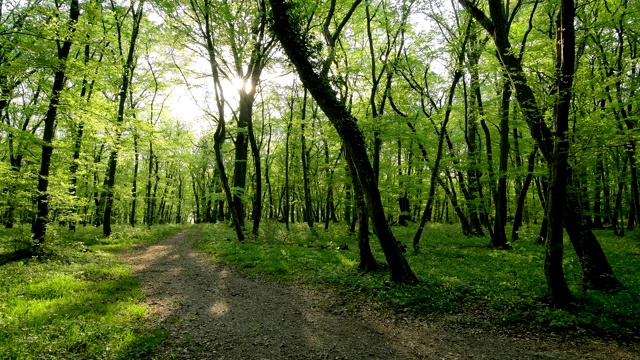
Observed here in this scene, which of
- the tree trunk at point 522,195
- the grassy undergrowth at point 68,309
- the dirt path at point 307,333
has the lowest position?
the dirt path at point 307,333

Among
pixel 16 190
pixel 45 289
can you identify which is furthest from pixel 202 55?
pixel 45 289

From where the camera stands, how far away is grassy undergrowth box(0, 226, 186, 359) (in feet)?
16.8

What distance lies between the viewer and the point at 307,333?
641 centimetres

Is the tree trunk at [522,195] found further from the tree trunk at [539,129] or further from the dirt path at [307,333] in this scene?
the dirt path at [307,333]

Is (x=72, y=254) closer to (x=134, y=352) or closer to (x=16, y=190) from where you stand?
(x=16, y=190)

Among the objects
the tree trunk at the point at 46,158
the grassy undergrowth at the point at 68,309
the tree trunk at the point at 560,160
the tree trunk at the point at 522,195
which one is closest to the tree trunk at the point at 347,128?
the tree trunk at the point at 560,160

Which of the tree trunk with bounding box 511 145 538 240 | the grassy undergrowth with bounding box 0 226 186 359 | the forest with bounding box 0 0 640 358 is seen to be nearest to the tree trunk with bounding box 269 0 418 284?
the forest with bounding box 0 0 640 358

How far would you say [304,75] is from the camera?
9.04 metres

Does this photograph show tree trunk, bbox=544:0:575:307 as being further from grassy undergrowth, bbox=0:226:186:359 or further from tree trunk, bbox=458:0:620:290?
grassy undergrowth, bbox=0:226:186:359

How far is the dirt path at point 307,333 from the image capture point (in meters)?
5.55

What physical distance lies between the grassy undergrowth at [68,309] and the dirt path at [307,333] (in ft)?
1.80

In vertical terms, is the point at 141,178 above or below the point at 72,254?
above

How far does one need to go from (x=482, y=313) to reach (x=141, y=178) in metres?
32.7

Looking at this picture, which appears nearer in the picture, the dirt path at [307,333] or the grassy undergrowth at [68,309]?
the grassy undergrowth at [68,309]
